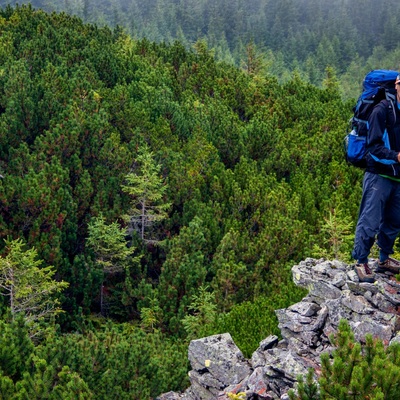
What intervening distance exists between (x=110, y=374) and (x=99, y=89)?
1536 cm

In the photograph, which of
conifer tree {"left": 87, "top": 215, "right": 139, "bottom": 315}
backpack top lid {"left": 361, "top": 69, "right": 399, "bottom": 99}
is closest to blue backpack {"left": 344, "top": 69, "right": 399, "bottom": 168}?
backpack top lid {"left": 361, "top": 69, "right": 399, "bottom": 99}

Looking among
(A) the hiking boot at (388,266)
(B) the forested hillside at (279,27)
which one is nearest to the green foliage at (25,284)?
(A) the hiking boot at (388,266)

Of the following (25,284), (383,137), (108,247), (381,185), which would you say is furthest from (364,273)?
(108,247)

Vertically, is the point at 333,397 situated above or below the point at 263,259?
above

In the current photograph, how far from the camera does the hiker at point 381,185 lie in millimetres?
6375

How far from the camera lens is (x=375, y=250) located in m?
12.1

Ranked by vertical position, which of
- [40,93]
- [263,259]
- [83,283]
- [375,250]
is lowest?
[83,283]

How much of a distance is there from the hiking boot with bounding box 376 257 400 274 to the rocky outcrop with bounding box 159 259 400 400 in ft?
0.24

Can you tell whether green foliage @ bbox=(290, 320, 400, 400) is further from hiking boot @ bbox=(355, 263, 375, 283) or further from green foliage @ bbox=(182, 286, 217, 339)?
green foliage @ bbox=(182, 286, 217, 339)

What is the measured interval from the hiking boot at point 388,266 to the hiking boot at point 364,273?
9.7 inches

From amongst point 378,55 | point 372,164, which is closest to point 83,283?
point 372,164

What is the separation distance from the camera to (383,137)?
6516 millimetres

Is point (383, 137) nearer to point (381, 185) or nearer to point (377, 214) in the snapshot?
point (381, 185)

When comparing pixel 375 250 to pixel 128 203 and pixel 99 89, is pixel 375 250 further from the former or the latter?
pixel 99 89
